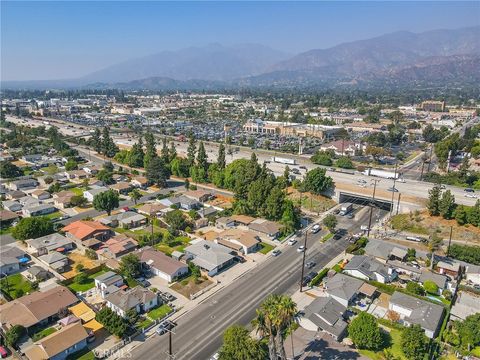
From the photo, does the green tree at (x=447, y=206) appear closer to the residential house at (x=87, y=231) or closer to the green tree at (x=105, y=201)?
the residential house at (x=87, y=231)

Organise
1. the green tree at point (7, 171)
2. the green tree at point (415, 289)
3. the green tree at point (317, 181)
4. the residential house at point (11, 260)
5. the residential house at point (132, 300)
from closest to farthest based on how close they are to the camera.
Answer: the residential house at point (132, 300)
the green tree at point (415, 289)
the residential house at point (11, 260)
the green tree at point (317, 181)
the green tree at point (7, 171)

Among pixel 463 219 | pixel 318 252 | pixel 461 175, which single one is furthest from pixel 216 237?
pixel 461 175

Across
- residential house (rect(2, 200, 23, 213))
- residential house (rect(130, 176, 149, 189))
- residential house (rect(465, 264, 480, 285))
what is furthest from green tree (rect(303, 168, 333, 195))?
residential house (rect(2, 200, 23, 213))

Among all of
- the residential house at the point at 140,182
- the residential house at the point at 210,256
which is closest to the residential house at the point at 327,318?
the residential house at the point at 210,256

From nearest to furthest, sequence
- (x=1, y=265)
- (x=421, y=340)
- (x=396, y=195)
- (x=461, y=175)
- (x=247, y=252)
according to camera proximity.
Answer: (x=421, y=340), (x=1, y=265), (x=247, y=252), (x=396, y=195), (x=461, y=175)

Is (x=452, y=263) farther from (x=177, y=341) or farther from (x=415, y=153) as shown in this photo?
(x=415, y=153)

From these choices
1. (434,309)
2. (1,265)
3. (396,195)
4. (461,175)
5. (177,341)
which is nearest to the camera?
(177,341)

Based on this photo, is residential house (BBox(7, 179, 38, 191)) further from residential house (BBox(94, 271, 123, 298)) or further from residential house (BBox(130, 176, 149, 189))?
residential house (BBox(94, 271, 123, 298))
